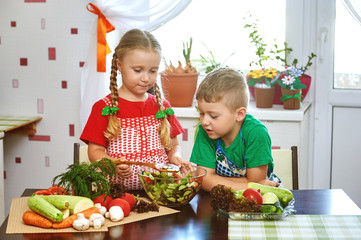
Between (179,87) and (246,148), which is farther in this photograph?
(179,87)

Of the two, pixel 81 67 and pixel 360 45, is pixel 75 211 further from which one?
pixel 360 45

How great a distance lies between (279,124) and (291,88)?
21cm

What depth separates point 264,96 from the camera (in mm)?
2793

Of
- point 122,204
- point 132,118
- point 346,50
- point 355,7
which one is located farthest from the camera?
point 346,50

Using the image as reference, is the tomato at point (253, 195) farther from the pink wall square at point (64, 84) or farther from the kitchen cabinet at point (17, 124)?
the pink wall square at point (64, 84)

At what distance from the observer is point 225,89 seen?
1625 millimetres

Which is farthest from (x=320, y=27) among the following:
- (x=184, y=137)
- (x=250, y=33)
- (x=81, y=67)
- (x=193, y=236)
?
(x=193, y=236)

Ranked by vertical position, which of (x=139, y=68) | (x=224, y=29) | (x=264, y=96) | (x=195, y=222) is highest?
(x=224, y=29)

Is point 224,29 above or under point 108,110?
above

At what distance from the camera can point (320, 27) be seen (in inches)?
114

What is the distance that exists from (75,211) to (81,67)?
5.74ft

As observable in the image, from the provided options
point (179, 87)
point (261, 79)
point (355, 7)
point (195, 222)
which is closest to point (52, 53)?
point (179, 87)

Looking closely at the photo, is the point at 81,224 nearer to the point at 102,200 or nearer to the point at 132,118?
the point at 102,200

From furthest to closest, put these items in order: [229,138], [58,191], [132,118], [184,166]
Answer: [132,118] < [229,138] < [184,166] < [58,191]
